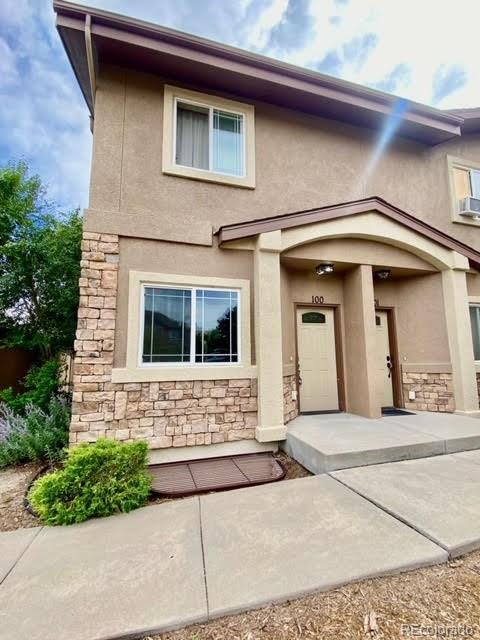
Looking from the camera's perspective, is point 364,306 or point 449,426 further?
point 364,306

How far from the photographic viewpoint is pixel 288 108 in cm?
634

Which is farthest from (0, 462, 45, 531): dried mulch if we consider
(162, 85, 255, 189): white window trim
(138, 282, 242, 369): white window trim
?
(162, 85, 255, 189): white window trim

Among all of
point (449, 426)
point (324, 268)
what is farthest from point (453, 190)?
point (449, 426)

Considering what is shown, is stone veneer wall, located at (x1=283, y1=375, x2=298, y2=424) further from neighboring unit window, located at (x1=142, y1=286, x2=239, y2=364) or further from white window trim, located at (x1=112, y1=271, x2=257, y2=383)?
neighboring unit window, located at (x1=142, y1=286, x2=239, y2=364)

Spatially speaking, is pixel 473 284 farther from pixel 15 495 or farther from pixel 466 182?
pixel 15 495

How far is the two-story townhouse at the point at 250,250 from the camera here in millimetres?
4902

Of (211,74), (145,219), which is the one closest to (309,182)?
(211,74)

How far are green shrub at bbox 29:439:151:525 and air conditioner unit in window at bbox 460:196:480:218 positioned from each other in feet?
29.2

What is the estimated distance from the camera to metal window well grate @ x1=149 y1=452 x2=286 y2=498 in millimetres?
4047

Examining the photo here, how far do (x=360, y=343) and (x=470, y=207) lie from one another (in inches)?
184

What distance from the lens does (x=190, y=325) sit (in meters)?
5.24

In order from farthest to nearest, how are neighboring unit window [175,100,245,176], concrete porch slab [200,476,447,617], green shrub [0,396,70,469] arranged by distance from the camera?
neighboring unit window [175,100,245,176]
green shrub [0,396,70,469]
concrete porch slab [200,476,447,617]

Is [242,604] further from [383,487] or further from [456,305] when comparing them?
[456,305]

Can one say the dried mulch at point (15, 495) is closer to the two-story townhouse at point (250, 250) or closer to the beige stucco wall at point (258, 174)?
the two-story townhouse at point (250, 250)
